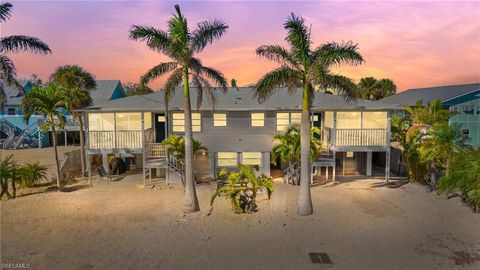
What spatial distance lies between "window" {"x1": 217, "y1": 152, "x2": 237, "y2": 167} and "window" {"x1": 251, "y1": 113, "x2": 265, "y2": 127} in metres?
2.54

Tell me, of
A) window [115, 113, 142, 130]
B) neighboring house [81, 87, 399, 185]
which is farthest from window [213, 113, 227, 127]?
window [115, 113, 142, 130]

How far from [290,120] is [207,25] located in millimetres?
9709

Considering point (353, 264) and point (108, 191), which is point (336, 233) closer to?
point (353, 264)

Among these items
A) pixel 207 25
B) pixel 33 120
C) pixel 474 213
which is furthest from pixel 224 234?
pixel 33 120

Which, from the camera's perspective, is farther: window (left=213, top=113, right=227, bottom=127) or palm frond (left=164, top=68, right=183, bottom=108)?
window (left=213, top=113, right=227, bottom=127)

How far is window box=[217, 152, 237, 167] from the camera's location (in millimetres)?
21203

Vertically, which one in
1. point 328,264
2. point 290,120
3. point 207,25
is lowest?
point 328,264

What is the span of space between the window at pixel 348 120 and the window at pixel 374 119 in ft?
1.53

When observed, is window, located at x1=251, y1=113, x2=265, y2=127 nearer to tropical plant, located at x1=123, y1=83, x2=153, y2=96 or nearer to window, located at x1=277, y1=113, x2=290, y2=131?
window, located at x1=277, y1=113, x2=290, y2=131

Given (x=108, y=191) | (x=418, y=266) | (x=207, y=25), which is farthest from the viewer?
(x=108, y=191)

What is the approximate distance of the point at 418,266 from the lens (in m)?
9.25

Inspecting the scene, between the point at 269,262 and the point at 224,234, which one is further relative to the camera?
the point at 224,234

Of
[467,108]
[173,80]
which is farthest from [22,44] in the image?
[467,108]

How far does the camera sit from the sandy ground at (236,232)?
969cm
